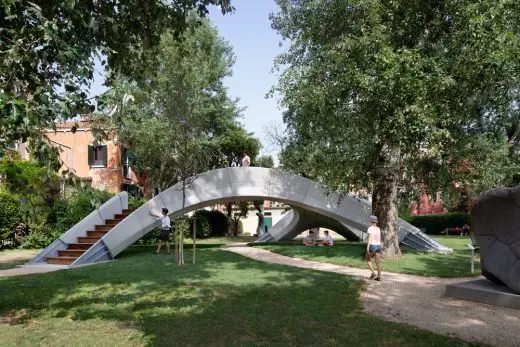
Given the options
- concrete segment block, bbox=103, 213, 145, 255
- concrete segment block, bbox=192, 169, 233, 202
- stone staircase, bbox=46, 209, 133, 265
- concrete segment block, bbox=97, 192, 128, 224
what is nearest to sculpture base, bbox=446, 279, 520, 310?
concrete segment block, bbox=192, 169, 233, 202

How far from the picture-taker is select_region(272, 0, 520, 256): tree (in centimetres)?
1184

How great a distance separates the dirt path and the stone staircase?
9418 millimetres

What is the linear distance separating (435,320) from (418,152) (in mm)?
8870

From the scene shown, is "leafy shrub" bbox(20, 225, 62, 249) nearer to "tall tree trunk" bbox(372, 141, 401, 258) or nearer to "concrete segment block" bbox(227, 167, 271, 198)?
"concrete segment block" bbox(227, 167, 271, 198)

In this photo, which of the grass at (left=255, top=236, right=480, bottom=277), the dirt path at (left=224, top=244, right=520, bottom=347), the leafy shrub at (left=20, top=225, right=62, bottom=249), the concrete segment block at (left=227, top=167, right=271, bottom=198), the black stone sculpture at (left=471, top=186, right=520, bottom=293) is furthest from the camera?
the leafy shrub at (left=20, top=225, right=62, bottom=249)

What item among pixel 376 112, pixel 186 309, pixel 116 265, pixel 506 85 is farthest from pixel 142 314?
pixel 506 85

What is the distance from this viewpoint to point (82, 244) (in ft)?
51.8

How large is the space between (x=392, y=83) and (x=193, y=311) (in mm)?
7384

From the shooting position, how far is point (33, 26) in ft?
18.1

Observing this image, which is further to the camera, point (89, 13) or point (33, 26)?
point (89, 13)

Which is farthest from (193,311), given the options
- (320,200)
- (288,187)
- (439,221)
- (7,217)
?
(439,221)

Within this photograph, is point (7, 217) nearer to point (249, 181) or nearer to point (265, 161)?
point (249, 181)

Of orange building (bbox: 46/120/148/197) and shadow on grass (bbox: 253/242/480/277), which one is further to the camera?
orange building (bbox: 46/120/148/197)

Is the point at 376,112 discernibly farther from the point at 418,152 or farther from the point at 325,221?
the point at 325,221
